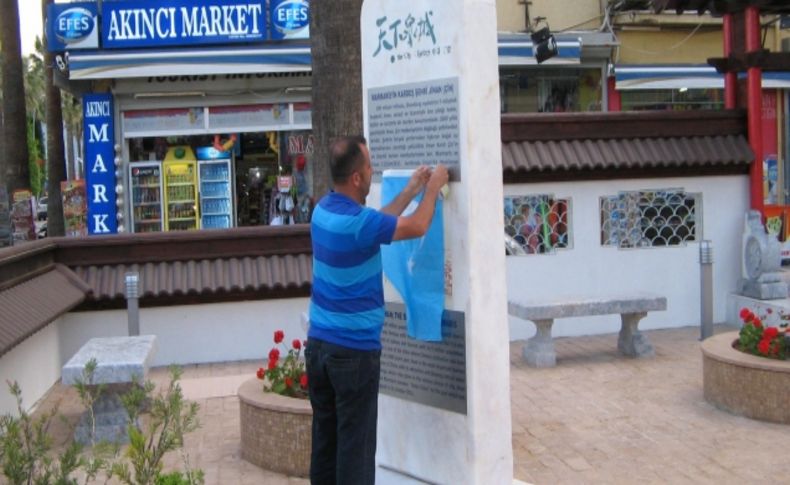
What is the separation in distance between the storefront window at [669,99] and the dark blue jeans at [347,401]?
53.0 feet

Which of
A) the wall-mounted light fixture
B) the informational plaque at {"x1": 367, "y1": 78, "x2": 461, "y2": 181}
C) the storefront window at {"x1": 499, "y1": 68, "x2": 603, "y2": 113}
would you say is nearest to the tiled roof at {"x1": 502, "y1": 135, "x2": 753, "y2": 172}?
the wall-mounted light fixture

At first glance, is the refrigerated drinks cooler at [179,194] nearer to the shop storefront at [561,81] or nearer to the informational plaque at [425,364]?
the shop storefront at [561,81]

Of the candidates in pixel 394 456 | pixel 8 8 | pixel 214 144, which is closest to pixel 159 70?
pixel 214 144

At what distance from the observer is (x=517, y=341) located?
463 inches

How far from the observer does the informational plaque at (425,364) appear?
5055 mm

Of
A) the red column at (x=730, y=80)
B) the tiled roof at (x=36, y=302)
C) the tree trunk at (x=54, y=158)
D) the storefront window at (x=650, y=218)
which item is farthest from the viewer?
the tree trunk at (x=54, y=158)

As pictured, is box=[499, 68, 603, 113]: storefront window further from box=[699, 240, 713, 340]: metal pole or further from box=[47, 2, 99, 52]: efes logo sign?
box=[699, 240, 713, 340]: metal pole

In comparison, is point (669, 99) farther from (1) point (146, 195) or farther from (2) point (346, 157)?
(2) point (346, 157)

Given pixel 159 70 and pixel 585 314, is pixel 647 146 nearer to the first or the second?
pixel 585 314

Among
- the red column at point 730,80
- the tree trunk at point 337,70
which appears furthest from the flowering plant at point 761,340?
the red column at point 730,80

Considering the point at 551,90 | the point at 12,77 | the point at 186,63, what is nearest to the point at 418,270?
the point at 186,63

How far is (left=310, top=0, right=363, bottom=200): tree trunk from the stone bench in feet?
6.72

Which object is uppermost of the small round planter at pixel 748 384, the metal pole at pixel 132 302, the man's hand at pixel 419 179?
the man's hand at pixel 419 179

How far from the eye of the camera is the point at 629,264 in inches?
475
